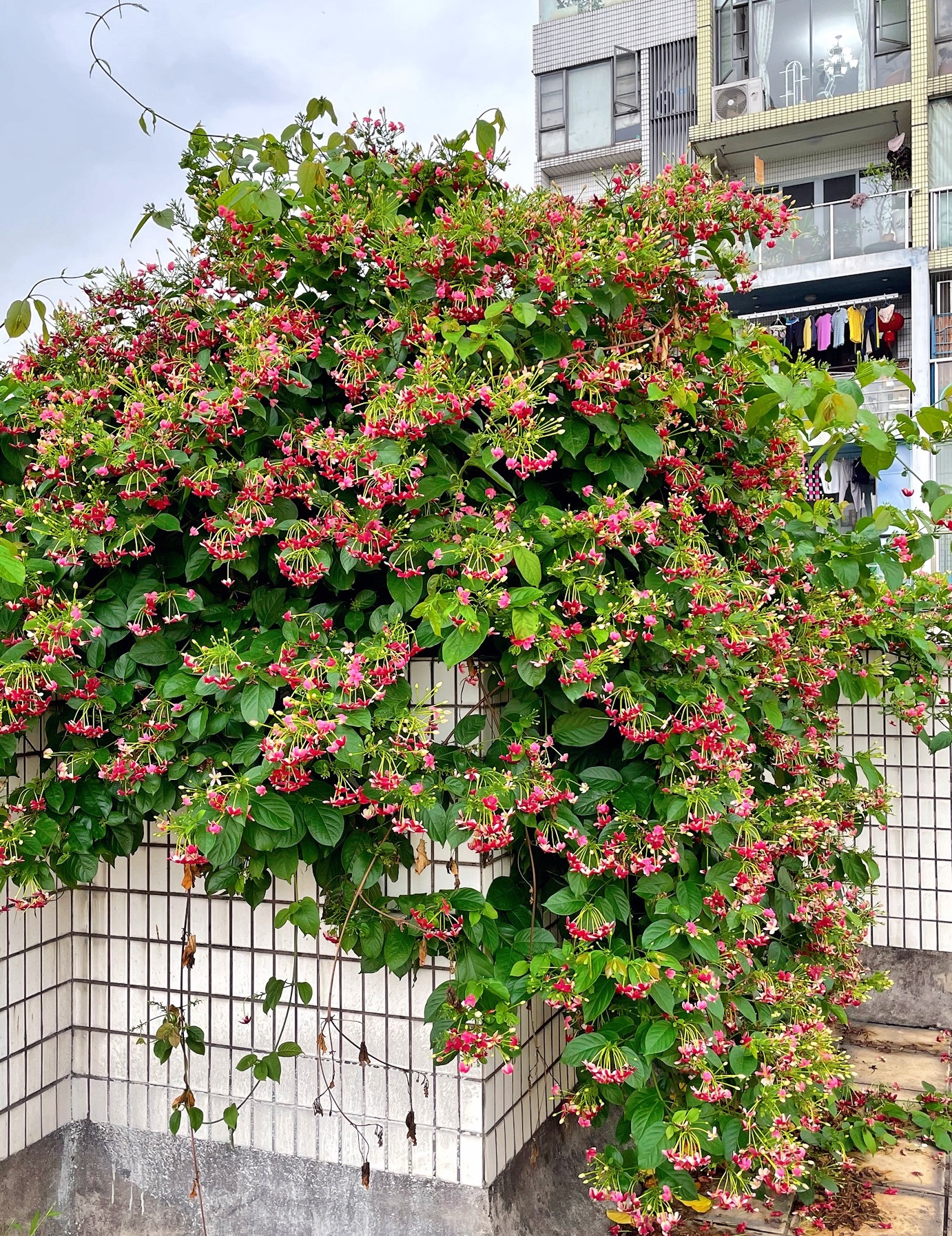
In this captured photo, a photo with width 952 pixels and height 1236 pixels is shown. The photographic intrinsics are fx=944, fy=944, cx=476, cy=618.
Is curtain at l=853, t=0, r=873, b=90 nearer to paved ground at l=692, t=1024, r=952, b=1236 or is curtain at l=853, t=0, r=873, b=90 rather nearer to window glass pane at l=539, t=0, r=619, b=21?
window glass pane at l=539, t=0, r=619, b=21

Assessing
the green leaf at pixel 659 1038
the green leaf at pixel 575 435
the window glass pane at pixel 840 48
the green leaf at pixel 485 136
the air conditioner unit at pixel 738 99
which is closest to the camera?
the green leaf at pixel 659 1038

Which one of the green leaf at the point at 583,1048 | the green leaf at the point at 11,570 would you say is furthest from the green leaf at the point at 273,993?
the green leaf at the point at 11,570

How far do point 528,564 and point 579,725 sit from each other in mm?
427

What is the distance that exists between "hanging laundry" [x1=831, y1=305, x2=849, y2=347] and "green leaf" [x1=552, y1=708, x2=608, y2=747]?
1091 centimetres

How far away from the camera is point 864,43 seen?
495 inches

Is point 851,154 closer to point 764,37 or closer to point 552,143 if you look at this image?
point 764,37

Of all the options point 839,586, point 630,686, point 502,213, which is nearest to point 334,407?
point 502,213

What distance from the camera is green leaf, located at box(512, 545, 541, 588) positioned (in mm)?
1809

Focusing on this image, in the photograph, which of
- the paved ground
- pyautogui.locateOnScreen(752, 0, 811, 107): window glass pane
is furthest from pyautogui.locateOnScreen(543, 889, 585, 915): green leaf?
pyautogui.locateOnScreen(752, 0, 811, 107): window glass pane

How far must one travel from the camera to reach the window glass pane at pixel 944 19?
11.7 metres

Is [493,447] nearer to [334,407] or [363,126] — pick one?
[334,407]

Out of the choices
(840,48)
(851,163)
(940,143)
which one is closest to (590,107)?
(840,48)

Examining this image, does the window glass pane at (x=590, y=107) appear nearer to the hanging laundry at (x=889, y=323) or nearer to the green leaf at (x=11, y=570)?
the hanging laundry at (x=889, y=323)

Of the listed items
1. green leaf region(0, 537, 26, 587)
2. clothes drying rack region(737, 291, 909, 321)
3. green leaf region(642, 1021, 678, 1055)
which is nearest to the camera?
green leaf region(0, 537, 26, 587)
